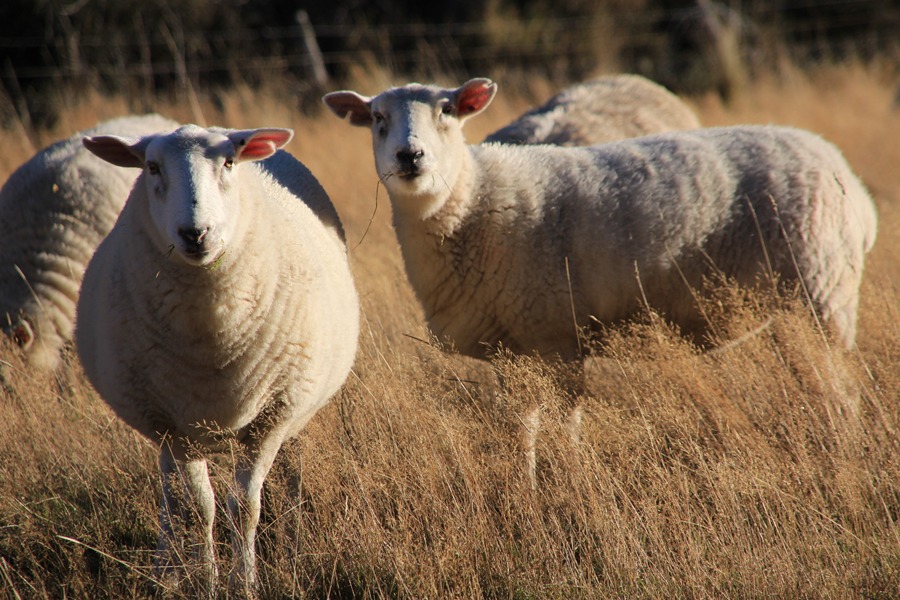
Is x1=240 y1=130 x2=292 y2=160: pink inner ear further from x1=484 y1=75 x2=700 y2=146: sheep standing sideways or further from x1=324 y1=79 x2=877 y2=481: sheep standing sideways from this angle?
x1=484 y1=75 x2=700 y2=146: sheep standing sideways

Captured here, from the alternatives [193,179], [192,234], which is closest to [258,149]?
[193,179]

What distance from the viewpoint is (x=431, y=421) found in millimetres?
3199

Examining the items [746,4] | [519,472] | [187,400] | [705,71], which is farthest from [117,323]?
[746,4]

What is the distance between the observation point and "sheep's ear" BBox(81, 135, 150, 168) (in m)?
2.69

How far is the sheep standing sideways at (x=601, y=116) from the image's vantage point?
4.81 m

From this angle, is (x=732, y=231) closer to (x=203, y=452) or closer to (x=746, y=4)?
(x=203, y=452)

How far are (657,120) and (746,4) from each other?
34.5ft

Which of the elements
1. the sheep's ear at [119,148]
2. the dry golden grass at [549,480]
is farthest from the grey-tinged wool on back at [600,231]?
the sheep's ear at [119,148]

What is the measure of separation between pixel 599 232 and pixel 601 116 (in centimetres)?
155

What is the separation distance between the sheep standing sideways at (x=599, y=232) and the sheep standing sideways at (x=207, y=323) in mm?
815

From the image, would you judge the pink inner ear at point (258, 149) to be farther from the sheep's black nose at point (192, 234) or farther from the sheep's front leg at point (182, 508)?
the sheep's front leg at point (182, 508)

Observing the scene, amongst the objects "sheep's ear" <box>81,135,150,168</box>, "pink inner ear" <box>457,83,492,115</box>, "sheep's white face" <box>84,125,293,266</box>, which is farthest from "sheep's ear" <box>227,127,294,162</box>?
"pink inner ear" <box>457,83,492,115</box>

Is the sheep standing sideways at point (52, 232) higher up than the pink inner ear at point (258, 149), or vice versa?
the pink inner ear at point (258, 149)

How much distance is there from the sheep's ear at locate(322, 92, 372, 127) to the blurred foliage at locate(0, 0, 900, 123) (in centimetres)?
692
